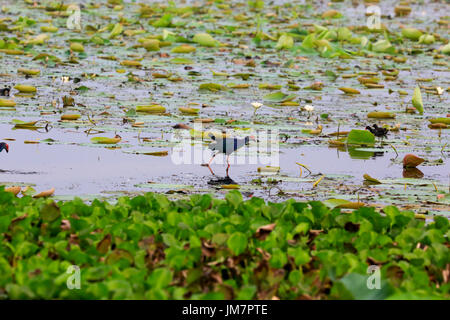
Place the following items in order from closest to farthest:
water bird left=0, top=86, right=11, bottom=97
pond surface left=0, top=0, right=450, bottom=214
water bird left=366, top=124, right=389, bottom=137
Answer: pond surface left=0, top=0, right=450, bottom=214
water bird left=366, top=124, right=389, bottom=137
water bird left=0, top=86, right=11, bottom=97

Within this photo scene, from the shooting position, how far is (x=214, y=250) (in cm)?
335

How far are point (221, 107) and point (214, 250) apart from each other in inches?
192

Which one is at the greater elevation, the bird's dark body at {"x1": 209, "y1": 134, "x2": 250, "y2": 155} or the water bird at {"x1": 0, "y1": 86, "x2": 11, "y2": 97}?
the water bird at {"x1": 0, "y1": 86, "x2": 11, "y2": 97}

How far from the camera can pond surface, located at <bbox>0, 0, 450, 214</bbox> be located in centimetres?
550

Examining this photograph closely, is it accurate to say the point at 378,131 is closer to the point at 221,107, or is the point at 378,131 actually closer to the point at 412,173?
the point at 412,173

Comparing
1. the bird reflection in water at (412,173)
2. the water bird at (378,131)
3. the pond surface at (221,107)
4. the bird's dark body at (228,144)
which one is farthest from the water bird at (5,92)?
the bird reflection in water at (412,173)

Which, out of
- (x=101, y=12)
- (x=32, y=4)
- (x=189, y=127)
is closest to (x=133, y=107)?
(x=189, y=127)

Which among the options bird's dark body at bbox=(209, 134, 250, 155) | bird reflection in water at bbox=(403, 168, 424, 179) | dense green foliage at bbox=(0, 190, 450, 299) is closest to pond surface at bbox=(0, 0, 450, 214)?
bird reflection in water at bbox=(403, 168, 424, 179)

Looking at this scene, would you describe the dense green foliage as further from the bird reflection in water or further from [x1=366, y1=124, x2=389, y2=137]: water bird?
[x1=366, y1=124, x2=389, y2=137]: water bird

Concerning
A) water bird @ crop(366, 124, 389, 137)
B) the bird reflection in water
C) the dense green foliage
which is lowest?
the bird reflection in water

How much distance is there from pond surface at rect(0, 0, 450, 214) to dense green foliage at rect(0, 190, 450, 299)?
3.72ft

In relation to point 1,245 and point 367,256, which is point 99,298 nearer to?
point 1,245

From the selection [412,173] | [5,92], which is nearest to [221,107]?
[5,92]

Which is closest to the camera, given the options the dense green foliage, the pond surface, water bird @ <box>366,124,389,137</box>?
the dense green foliage
